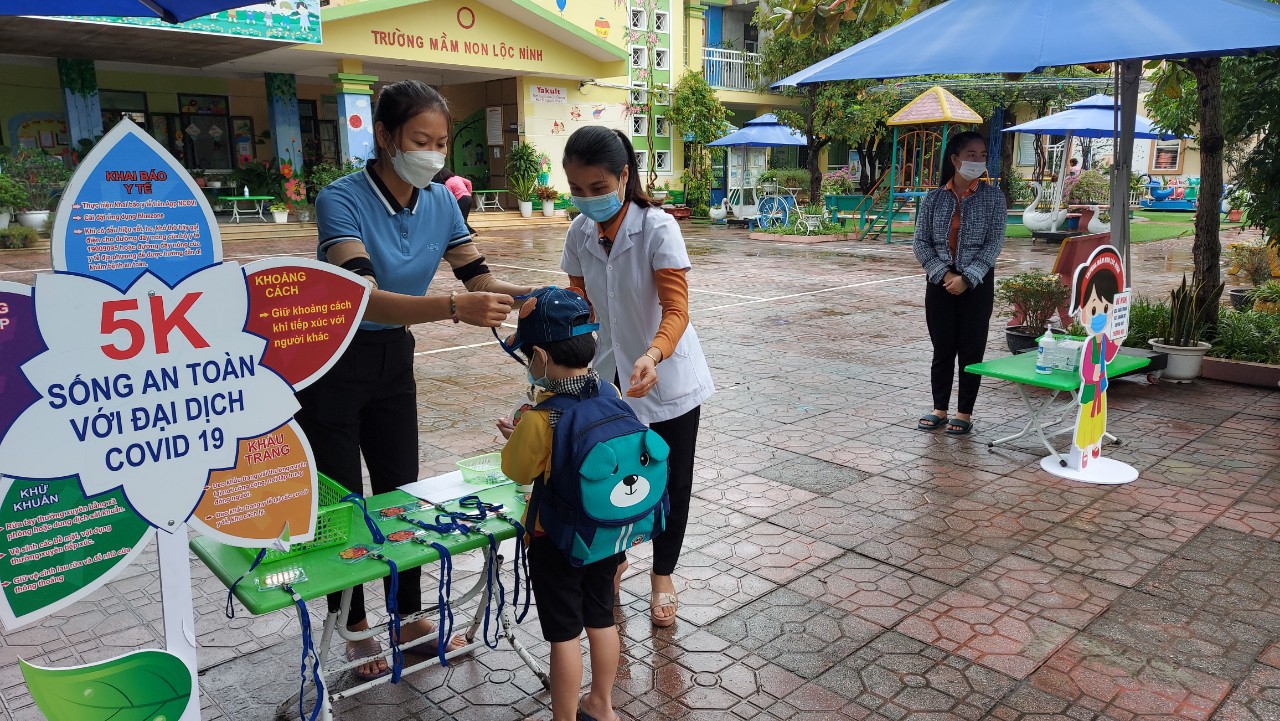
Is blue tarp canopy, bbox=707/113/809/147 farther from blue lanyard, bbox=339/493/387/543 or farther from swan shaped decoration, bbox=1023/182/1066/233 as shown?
blue lanyard, bbox=339/493/387/543

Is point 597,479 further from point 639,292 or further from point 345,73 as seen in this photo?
point 345,73

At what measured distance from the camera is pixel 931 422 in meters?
5.68

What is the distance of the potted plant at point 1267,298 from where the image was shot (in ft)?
26.3

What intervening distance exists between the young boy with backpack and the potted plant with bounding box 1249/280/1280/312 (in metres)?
7.86

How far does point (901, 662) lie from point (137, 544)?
7.82ft

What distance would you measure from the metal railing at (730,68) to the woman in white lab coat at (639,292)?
24.6 meters

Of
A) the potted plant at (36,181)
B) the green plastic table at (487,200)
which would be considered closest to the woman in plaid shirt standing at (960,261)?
the potted plant at (36,181)

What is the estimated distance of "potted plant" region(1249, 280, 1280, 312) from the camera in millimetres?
8008

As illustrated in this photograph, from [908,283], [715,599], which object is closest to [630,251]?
[715,599]

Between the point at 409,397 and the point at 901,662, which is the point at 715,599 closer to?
the point at 901,662

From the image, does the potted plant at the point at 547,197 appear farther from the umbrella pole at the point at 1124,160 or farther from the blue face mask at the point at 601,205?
the blue face mask at the point at 601,205

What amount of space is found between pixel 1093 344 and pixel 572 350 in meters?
3.49

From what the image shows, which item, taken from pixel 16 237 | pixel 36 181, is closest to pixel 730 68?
pixel 36 181

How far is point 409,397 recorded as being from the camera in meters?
2.93
